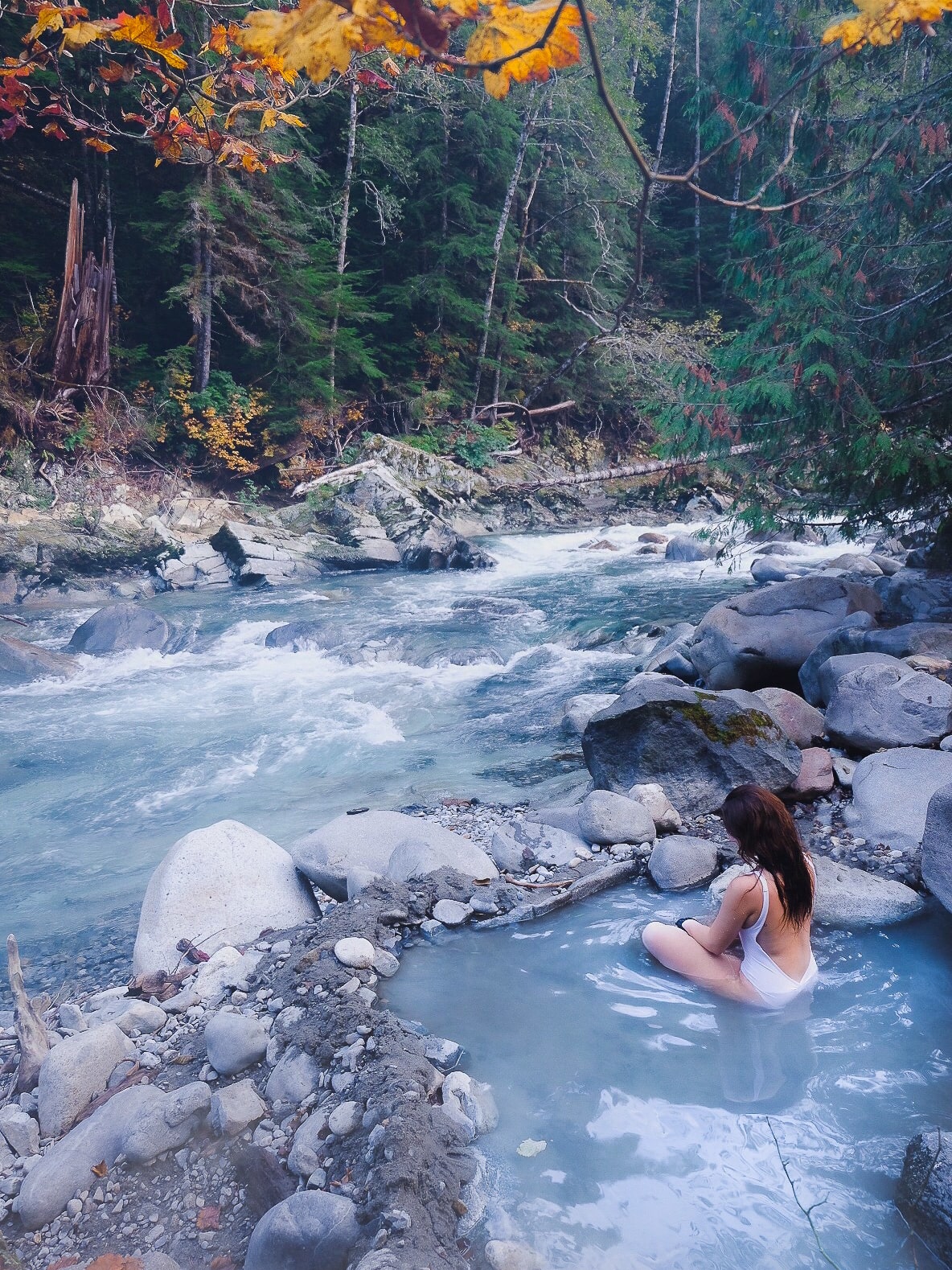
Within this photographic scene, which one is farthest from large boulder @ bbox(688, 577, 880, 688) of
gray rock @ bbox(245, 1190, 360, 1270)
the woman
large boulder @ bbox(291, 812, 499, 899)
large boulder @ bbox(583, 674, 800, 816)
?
gray rock @ bbox(245, 1190, 360, 1270)

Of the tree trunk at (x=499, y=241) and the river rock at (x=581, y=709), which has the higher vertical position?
the tree trunk at (x=499, y=241)

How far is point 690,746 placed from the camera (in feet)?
15.1

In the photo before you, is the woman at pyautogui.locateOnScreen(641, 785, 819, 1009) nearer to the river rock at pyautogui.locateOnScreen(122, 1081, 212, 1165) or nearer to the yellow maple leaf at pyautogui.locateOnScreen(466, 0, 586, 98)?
the river rock at pyautogui.locateOnScreen(122, 1081, 212, 1165)

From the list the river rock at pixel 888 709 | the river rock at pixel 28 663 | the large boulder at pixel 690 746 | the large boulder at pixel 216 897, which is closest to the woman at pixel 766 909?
the large boulder at pixel 690 746

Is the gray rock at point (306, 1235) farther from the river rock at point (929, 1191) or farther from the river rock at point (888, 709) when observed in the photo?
the river rock at point (888, 709)

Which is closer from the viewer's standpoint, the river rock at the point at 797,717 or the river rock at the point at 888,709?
the river rock at the point at 888,709

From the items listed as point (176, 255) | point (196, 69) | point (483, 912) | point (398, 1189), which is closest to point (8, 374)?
point (176, 255)

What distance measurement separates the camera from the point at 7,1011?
140 inches

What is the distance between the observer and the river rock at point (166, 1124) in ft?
7.40

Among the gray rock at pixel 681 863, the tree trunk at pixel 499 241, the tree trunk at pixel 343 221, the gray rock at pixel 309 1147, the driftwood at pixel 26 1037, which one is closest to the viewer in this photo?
the gray rock at pixel 309 1147

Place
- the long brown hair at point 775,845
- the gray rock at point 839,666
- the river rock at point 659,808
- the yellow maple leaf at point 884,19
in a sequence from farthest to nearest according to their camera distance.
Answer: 1. the gray rock at point 839,666
2. the river rock at point 659,808
3. the long brown hair at point 775,845
4. the yellow maple leaf at point 884,19

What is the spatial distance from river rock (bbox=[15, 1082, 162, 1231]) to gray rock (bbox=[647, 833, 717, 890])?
2.36 m

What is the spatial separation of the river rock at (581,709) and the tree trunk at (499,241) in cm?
1521

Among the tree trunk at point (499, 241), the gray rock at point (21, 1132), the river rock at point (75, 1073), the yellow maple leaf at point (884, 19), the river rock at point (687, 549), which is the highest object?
the tree trunk at point (499, 241)
